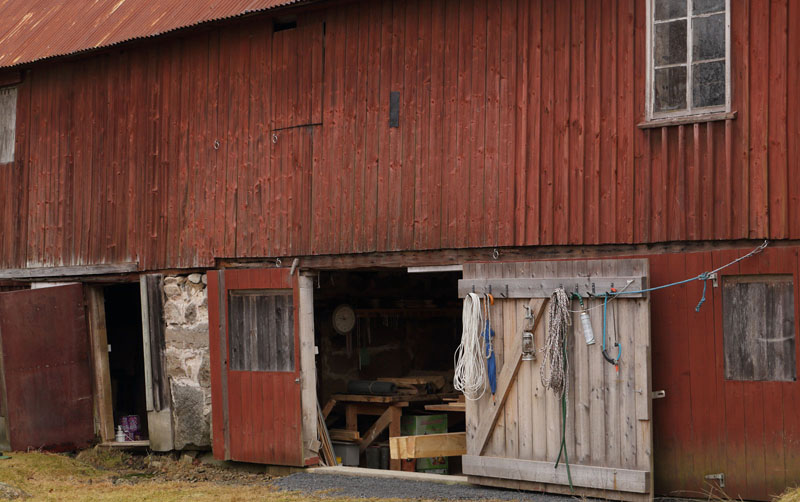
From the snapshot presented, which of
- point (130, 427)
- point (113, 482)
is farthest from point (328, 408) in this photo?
point (130, 427)

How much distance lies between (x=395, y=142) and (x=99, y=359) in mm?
5377

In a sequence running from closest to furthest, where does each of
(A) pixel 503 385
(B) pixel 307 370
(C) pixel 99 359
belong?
(A) pixel 503 385
(B) pixel 307 370
(C) pixel 99 359

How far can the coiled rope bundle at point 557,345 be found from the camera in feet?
29.9

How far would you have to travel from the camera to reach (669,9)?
8977 mm

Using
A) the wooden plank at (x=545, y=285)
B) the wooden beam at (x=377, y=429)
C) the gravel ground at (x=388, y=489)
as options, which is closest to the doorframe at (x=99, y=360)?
the wooden beam at (x=377, y=429)

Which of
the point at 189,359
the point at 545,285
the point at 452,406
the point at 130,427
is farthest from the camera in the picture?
the point at 130,427

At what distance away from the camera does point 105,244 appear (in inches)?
506

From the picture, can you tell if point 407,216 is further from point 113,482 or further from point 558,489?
point 113,482

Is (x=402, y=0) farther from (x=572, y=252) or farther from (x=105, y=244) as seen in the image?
(x=105, y=244)

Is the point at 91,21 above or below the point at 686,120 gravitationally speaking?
above

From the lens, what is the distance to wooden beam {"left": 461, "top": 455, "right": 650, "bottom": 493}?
8.71m

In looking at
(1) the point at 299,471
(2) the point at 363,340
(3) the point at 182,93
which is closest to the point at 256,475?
(1) the point at 299,471

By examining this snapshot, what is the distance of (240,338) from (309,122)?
253 centimetres

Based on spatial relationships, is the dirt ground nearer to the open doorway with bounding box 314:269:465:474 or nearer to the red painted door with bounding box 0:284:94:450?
the red painted door with bounding box 0:284:94:450
